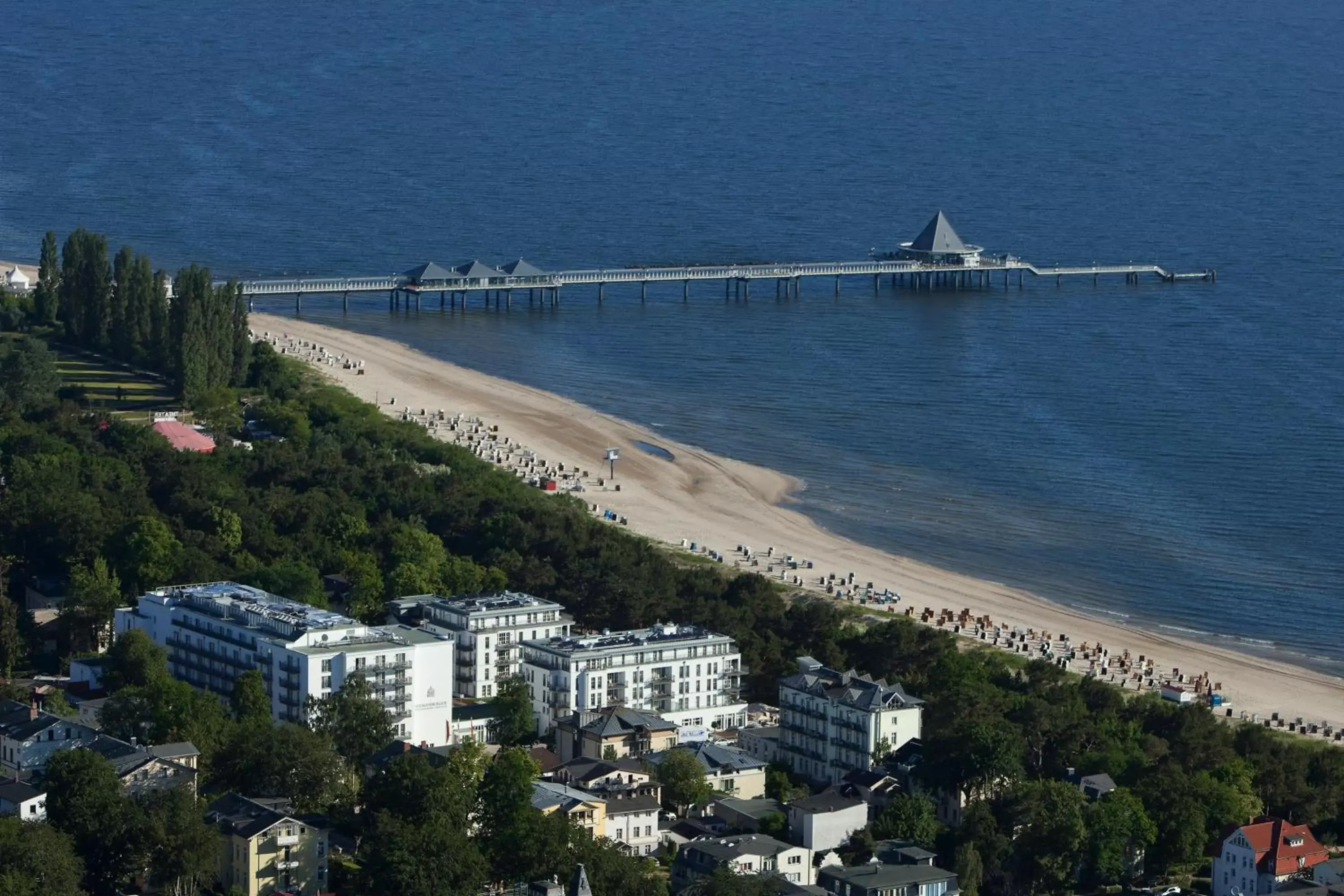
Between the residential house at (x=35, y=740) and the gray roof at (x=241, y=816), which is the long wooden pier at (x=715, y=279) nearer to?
the residential house at (x=35, y=740)

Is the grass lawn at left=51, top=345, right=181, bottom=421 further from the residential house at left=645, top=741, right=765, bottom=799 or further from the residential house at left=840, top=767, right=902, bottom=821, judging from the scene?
the residential house at left=840, top=767, right=902, bottom=821

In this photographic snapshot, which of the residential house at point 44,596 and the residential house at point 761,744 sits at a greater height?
the residential house at point 44,596

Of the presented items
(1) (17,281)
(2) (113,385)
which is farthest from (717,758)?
(1) (17,281)

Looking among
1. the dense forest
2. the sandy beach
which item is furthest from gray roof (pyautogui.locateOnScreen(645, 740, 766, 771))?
the sandy beach

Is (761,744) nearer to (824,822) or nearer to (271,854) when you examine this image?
(824,822)

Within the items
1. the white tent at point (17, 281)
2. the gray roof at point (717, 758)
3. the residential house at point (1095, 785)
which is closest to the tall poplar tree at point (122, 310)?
the white tent at point (17, 281)
